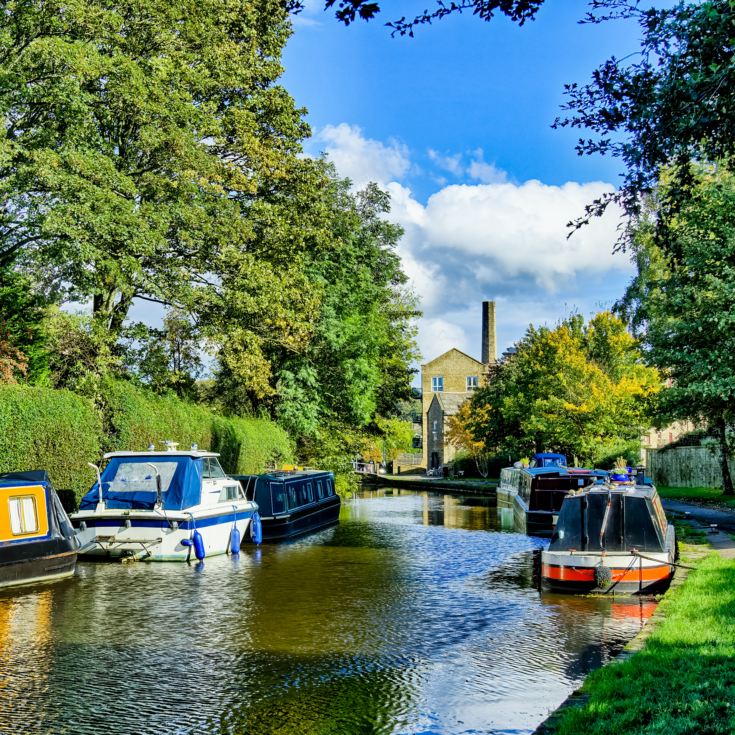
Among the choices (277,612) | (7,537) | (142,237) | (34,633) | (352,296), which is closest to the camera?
(34,633)

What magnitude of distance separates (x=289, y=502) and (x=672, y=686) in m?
19.3

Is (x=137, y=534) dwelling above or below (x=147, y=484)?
below

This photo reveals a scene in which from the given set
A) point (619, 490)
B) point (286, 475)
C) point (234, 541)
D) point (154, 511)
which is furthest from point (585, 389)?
point (154, 511)

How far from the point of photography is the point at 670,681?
7.97 m

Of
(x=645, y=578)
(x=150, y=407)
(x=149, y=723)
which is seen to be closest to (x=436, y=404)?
(x=150, y=407)

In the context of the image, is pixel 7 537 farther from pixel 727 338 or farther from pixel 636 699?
pixel 727 338

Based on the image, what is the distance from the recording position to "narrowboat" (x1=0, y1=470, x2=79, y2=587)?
15883mm

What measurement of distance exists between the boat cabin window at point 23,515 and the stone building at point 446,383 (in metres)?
70.1

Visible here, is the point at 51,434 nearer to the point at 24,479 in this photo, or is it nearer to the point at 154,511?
the point at 154,511

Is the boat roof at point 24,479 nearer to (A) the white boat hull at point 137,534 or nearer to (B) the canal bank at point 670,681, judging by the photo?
(A) the white boat hull at point 137,534

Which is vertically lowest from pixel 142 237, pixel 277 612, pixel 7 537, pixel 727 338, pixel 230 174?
pixel 277 612

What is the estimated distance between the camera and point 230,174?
28531 millimetres

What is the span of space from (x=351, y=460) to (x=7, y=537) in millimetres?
26815

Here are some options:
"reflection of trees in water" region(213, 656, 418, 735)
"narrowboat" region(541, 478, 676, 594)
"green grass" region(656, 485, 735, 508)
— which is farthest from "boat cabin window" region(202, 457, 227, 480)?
"green grass" region(656, 485, 735, 508)
